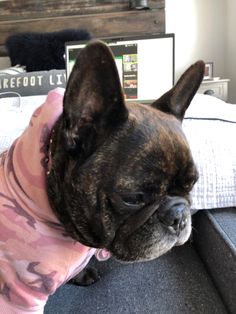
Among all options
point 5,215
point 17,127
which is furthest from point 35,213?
point 17,127

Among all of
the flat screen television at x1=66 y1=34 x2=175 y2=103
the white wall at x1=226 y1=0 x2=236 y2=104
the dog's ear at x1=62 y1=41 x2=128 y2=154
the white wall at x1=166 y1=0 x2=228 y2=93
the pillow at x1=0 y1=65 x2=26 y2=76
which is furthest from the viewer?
the white wall at x1=166 y1=0 x2=228 y2=93

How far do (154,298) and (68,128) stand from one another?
1.58 ft

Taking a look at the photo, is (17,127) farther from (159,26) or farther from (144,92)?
(159,26)

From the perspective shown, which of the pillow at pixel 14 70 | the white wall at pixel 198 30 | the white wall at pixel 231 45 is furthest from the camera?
the white wall at pixel 198 30

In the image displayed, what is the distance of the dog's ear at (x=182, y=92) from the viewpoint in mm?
813

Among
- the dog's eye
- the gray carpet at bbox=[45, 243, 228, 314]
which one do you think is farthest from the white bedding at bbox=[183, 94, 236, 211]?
the dog's eye

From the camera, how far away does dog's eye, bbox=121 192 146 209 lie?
0.65m

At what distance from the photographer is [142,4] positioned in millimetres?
2846

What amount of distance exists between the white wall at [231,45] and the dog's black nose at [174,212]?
236 cm

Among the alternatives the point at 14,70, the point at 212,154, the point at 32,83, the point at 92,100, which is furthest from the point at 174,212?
the point at 14,70

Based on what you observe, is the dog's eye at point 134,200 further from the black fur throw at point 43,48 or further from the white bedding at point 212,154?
the black fur throw at point 43,48

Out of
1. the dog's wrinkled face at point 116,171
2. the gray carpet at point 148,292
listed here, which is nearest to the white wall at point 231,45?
the gray carpet at point 148,292

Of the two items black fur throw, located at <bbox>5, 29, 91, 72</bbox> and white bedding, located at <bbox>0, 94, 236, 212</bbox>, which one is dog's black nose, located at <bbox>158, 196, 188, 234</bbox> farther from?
black fur throw, located at <bbox>5, 29, 91, 72</bbox>

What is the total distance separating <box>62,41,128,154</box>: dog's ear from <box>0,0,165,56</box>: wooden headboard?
237cm
